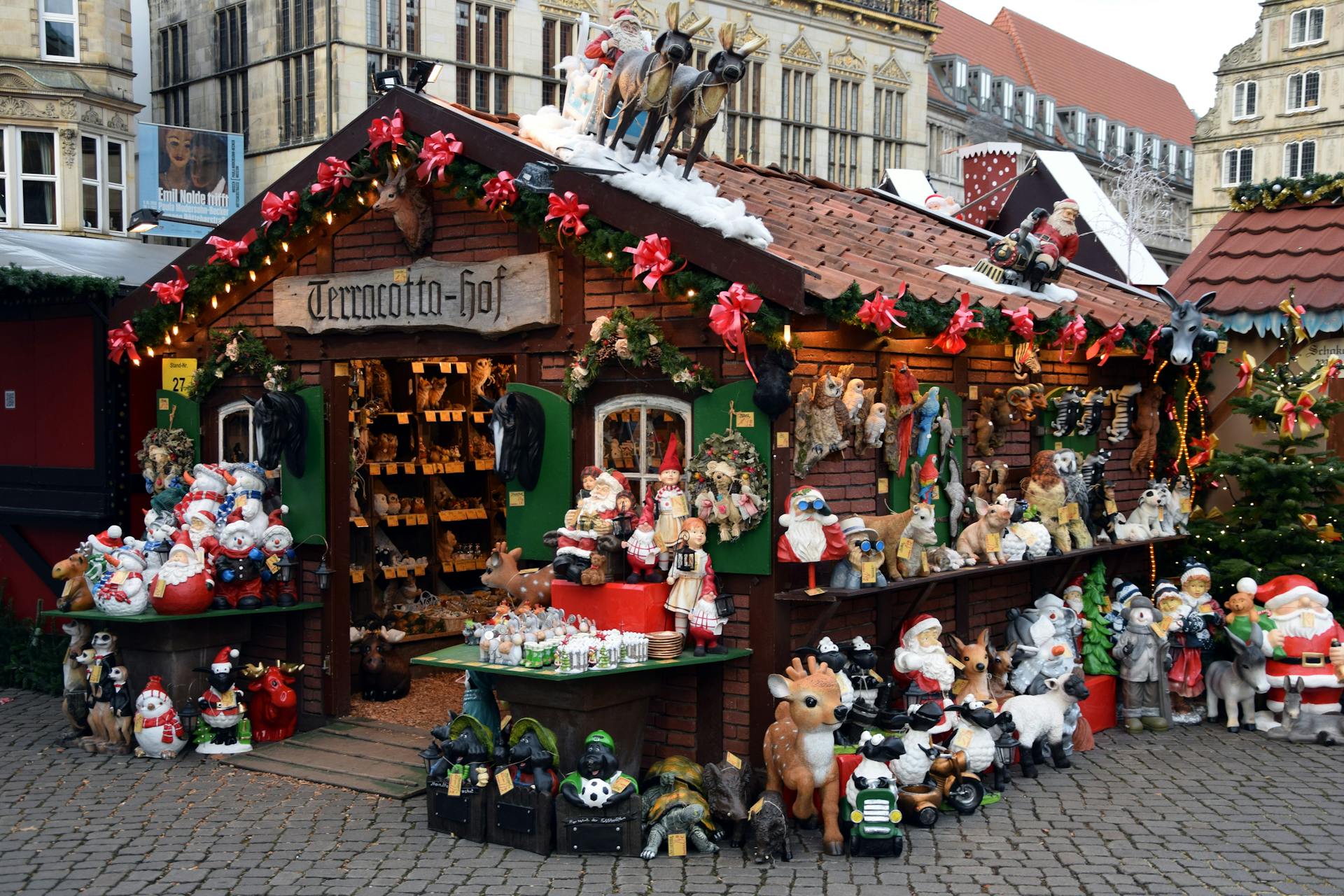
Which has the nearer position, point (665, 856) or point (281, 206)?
point (665, 856)

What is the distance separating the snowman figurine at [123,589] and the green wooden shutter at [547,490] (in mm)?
2715

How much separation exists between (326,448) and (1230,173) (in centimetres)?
4274

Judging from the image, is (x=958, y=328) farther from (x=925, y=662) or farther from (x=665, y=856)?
(x=665, y=856)

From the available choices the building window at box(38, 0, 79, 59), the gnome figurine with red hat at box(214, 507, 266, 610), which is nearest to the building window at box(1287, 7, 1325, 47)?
the building window at box(38, 0, 79, 59)

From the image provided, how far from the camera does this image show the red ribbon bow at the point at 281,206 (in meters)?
9.92

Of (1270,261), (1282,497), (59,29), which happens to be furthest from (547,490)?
(59,29)

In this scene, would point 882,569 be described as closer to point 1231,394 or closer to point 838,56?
point 1231,394

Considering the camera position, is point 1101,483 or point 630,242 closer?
point 630,242

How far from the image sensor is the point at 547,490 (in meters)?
8.86

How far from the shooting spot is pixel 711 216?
7.89m

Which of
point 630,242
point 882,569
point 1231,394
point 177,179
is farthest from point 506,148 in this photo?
point 177,179

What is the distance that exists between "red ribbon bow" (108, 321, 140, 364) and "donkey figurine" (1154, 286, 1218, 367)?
27.6ft

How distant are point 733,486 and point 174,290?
17.4 ft

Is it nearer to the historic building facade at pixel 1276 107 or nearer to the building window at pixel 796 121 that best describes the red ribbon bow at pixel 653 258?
the building window at pixel 796 121
